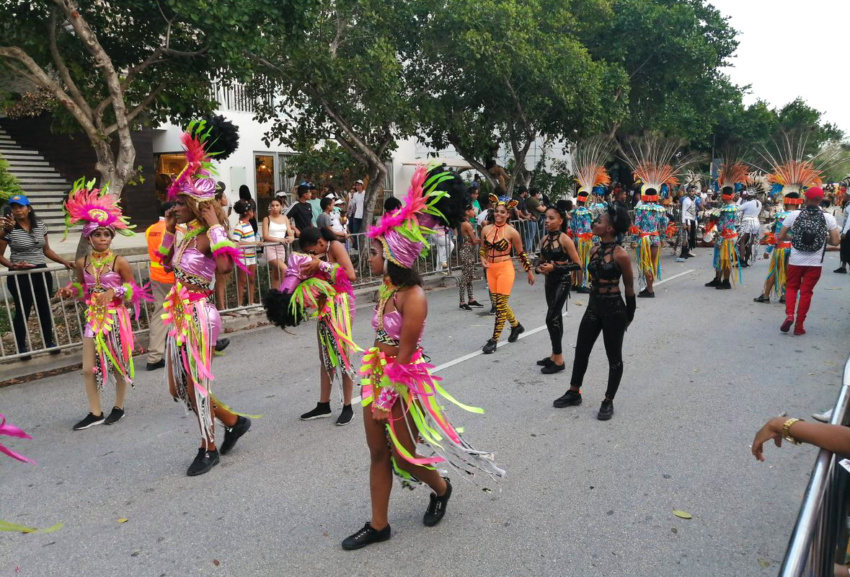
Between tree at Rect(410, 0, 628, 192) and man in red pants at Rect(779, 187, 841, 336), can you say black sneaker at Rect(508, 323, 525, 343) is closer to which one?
man in red pants at Rect(779, 187, 841, 336)

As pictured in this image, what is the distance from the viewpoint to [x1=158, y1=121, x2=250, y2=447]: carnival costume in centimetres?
452

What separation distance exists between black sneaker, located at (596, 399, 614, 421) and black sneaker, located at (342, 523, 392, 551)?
2555 mm

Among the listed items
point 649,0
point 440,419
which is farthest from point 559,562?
point 649,0

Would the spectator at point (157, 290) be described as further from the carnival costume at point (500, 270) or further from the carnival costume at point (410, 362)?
the carnival costume at point (410, 362)

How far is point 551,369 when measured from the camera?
22.9 ft

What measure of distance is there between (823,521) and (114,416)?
17.8ft

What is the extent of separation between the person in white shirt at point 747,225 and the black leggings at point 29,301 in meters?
12.8

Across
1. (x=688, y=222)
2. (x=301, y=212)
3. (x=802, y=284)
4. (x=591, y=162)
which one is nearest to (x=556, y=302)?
(x=802, y=284)

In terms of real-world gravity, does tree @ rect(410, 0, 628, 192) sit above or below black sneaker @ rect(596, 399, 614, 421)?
above

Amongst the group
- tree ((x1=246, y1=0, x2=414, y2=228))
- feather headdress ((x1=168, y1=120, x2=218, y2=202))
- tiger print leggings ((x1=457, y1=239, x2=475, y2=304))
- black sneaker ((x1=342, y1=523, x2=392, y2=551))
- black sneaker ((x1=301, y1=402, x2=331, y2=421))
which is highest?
tree ((x1=246, y1=0, x2=414, y2=228))

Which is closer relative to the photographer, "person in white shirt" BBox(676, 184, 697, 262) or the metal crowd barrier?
the metal crowd barrier

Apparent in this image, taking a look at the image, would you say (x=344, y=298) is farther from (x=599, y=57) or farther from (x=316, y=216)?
(x=599, y=57)

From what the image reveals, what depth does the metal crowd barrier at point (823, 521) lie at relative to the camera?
1623 mm

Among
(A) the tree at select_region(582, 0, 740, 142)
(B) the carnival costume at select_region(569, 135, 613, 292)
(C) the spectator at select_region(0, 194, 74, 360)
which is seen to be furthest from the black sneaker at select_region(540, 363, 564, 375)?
(A) the tree at select_region(582, 0, 740, 142)
